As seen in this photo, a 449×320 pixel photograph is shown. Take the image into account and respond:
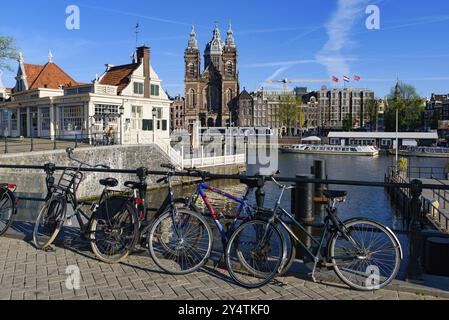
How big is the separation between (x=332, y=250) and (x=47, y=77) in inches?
1991

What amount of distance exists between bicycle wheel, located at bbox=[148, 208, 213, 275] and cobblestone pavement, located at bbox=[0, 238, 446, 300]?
17 centimetres

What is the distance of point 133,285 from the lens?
508 cm

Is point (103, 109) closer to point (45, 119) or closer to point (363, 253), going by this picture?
point (45, 119)

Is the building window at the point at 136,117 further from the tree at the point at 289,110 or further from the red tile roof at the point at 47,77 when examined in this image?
the tree at the point at 289,110

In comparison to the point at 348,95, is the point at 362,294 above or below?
below

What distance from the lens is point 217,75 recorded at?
138 m

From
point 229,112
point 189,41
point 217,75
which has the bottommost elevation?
point 229,112

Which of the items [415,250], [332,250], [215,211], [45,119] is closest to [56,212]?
[215,211]

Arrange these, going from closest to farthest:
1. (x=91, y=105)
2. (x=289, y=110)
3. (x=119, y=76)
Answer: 1. (x=91, y=105)
2. (x=119, y=76)
3. (x=289, y=110)

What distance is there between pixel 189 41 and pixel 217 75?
16.6 m

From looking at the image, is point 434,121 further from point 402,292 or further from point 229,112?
point 402,292

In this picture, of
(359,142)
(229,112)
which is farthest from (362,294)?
(229,112)
